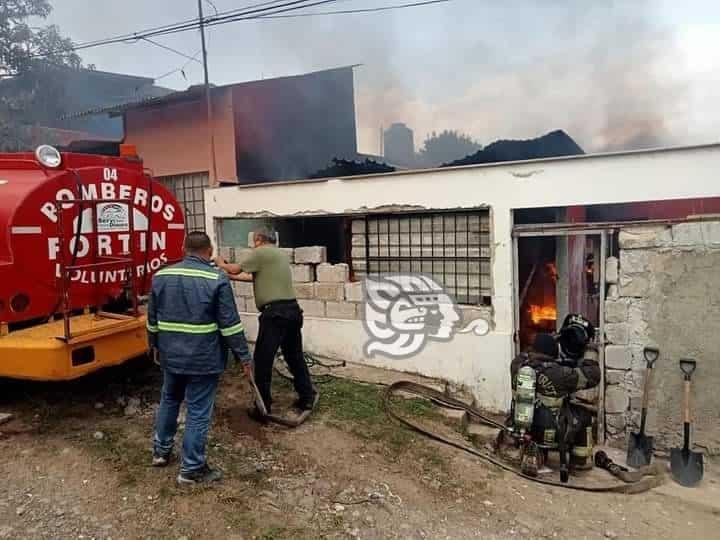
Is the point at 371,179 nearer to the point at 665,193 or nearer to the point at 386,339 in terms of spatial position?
the point at 386,339

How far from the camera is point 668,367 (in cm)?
545

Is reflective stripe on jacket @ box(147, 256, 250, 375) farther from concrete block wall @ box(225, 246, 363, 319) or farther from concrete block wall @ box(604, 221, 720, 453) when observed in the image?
concrete block wall @ box(604, 221, 720, 453)

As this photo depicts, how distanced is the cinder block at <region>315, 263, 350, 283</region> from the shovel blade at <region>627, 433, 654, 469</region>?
3824 mm

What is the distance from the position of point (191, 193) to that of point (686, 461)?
8015 millimetres

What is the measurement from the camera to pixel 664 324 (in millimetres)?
5441

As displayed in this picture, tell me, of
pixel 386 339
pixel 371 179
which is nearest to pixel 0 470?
pixel 386 339

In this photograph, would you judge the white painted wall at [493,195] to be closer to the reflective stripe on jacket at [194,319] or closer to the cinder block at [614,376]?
the cinder block at [614,376]

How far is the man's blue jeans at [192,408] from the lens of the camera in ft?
11.5

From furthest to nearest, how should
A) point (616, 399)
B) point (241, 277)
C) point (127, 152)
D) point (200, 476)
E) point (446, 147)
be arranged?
point (446, 147) < point (616, 399) < point (127, 152) < point (241, 277) < point (200, 476)

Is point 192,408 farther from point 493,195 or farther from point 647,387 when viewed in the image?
point 647,387

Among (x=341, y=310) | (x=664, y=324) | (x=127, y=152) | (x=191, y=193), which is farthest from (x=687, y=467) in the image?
(x=191, y=193)

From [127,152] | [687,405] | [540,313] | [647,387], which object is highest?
[127,152]

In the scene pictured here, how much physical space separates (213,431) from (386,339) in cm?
284

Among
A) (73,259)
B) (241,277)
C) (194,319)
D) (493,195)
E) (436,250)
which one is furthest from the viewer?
(436,250)
